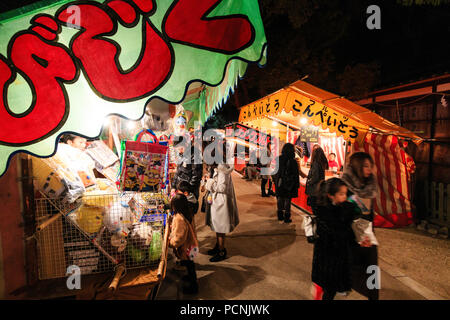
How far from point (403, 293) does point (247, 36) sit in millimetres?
4329

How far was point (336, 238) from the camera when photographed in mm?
2676

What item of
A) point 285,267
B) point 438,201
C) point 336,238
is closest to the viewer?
point 336,238

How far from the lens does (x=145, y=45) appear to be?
185 cm

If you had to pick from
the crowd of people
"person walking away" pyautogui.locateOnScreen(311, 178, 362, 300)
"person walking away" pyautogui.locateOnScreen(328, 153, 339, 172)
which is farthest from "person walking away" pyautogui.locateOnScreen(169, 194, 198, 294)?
"person walking away" pyautogui.locateOnScreen(328, 153, 339, 172)

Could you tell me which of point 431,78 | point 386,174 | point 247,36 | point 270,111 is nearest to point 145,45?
point 247,36

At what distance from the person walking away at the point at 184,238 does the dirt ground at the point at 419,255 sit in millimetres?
3788

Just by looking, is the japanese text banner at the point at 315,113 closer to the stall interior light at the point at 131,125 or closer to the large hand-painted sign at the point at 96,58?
the large hand-painted sign at the point at 96,58

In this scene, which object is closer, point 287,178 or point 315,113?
point 315,113

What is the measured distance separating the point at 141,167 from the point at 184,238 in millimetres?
1233

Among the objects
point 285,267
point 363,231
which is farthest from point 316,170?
point 363,231

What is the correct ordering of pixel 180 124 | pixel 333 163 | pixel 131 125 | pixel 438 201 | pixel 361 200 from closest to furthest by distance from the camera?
1. pixel 361 200
2. pixel 131 125
3. pixel 180 124
4. pixel 438 201
5. pixel 333 163

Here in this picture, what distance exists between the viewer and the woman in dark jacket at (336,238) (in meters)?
2.68

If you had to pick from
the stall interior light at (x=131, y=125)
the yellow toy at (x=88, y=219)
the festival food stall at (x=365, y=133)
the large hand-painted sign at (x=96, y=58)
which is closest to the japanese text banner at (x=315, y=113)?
the festival food stall at (x=365, y=133)

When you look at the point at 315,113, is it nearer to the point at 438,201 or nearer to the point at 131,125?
the point at 131,125
